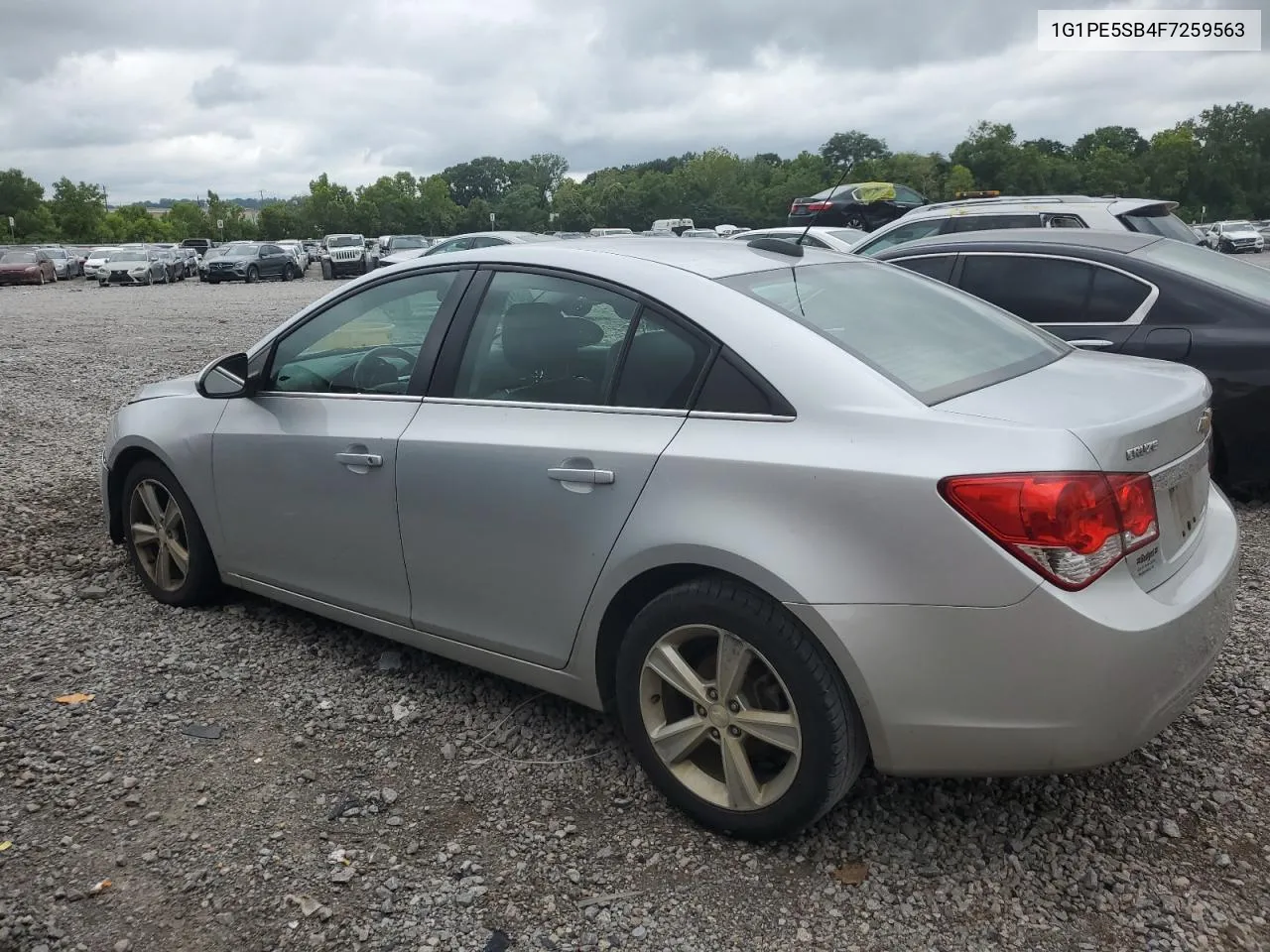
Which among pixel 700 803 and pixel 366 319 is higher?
pixel 366 319

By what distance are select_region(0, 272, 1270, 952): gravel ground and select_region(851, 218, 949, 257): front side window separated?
845 cm

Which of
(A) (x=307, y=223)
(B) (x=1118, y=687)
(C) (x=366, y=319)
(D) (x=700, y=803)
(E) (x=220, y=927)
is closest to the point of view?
(B) (x=1118, y=687)

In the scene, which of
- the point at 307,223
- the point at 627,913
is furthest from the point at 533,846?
the point at 307,223

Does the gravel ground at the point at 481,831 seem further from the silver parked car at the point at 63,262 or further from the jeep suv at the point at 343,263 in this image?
the silver parked car at the point at 63,262

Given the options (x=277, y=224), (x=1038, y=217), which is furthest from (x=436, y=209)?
(x=1038, y=217)

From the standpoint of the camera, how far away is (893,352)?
2.91m

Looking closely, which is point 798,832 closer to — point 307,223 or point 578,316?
point 578,316

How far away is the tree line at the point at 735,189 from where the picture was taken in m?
70.6

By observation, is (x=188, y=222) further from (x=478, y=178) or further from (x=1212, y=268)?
(x=1212, y=268)

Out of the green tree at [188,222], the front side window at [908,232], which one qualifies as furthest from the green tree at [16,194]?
the front side window at [908,232]

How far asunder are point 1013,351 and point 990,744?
1340mm

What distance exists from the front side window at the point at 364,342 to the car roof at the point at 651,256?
130mm

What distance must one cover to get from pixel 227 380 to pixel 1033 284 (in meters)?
4.44

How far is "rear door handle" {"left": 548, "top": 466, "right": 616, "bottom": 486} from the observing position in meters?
2.88
